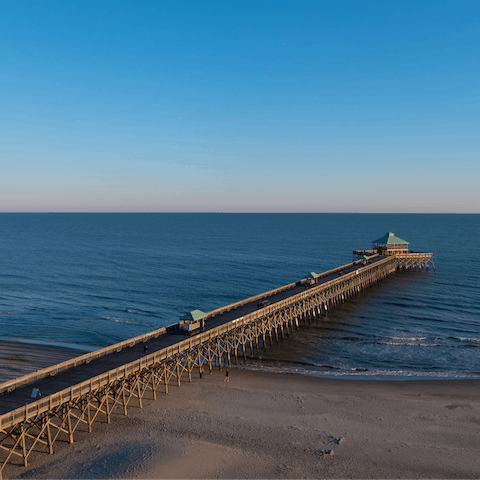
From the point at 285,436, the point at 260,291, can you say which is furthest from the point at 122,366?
the point at 260,291

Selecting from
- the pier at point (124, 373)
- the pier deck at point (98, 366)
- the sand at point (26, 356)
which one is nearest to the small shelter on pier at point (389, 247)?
the pier at point (124, 373)

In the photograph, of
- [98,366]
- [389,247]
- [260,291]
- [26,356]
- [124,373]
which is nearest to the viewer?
Answer: [124,373]

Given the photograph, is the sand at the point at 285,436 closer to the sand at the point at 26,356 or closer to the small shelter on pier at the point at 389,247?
the sand at the point at 26,356

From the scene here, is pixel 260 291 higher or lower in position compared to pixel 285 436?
higher

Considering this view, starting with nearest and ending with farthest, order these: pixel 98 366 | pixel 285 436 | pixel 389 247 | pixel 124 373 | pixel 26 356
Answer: pixel 285 436 → pixel 124 373 → pixel 98 366 → pixel 26 356 → pixel 389 247

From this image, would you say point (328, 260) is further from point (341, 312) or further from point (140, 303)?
point (140, 303)

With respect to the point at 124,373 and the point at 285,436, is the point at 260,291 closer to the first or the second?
the point at 124,373

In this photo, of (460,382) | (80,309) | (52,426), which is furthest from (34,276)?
(460,382)
